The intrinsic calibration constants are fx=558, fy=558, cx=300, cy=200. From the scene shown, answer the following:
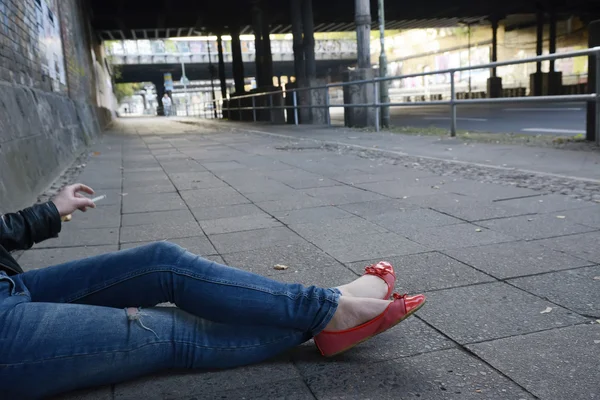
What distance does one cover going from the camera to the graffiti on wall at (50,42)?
24.6ft

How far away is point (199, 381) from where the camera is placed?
5.98ft

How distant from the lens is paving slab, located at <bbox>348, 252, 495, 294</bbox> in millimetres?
2557

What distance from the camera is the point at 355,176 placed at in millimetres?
5914

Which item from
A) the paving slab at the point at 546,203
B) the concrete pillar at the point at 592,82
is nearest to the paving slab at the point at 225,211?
the paving slab at the point at 546,203

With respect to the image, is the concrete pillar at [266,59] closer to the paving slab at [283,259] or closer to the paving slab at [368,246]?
the paving slab at [368,246]

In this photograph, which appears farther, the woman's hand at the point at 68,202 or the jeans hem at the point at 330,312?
the woman's hand at the point at 68,202

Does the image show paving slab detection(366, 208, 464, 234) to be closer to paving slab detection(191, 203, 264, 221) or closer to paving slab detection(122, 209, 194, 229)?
paving slab detection(191, 203, 264, 221)

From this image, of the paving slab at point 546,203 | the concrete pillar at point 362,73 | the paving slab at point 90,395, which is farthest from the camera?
the concrete pillar at point 362,73

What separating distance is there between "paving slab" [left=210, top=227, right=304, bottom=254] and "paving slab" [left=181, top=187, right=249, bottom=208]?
113 cm

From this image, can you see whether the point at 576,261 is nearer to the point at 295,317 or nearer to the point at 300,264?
the point at 300,264

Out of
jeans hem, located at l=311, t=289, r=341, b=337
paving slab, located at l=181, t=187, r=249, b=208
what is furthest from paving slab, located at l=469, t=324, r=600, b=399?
paving slab, located at l=181, t=187, r=249, b=208

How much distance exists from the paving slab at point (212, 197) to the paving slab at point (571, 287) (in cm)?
279

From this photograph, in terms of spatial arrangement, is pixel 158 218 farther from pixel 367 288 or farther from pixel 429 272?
pixel 367 288

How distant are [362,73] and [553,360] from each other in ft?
36.7
